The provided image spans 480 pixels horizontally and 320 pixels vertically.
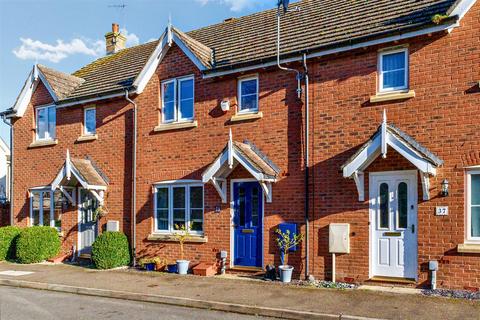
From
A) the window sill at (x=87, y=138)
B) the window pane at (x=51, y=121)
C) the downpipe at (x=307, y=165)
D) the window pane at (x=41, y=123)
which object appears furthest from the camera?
the window pane at (x=41, y=123)

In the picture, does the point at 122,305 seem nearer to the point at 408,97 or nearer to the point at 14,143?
the point at 408,97

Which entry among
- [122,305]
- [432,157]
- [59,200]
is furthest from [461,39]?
[59,200]

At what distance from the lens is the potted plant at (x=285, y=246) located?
37.4 feet

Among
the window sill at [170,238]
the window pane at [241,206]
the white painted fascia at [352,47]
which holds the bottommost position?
the window sill at [170,238]

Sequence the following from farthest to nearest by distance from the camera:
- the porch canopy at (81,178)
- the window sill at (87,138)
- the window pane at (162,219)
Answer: the window sill at (87,138) < the porch canopy at (81,178) < the window pane at (162,219)

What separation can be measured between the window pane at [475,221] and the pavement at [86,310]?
15.5 feet

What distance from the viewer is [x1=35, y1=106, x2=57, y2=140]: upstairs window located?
17.5 m

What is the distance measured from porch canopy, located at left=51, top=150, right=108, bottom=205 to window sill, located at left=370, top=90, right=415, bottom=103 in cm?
868

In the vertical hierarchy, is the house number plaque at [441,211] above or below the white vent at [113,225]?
above

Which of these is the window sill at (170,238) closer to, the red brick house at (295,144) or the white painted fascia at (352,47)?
the red brick house at (295,144)

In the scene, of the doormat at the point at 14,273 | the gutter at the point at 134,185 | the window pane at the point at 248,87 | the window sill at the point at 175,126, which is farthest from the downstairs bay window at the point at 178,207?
the doormat at the point at 14,273

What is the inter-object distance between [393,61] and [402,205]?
319cm

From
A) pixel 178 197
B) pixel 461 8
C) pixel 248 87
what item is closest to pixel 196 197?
pixel 178 197

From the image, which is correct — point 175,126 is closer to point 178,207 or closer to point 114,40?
point 178,207
